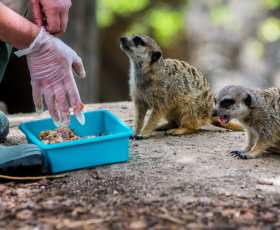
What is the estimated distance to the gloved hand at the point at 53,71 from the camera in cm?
229

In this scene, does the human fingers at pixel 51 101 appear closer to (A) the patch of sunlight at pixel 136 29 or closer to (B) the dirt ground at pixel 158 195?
(B) the dirt ground at pixel 158 195

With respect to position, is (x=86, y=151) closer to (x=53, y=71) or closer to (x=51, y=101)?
(x=51, y=101)

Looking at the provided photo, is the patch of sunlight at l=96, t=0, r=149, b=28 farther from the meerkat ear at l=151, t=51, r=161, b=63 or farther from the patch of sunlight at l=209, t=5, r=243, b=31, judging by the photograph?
the meerkat ear at l=151, t=51, r=161, b=63

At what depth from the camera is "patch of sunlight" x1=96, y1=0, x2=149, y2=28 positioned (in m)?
9.32

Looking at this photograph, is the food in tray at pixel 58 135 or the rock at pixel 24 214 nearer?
the rock at pixel 24 214

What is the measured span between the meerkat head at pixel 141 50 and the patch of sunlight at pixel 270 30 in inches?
262

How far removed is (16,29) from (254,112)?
1.91 m

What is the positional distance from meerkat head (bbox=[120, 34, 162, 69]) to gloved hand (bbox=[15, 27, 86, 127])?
0.88 m

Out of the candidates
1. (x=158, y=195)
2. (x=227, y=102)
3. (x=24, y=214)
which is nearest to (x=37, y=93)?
(x=24, y=214)

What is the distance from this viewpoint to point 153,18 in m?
9.84

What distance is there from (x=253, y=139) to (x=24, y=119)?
8.29 feet

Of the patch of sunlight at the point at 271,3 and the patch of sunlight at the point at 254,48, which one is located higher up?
the patch of sunlight at the point at 271,3

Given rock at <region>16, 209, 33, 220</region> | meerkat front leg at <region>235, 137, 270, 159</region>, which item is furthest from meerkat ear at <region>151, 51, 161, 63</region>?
rock at <region>16, 209, 33, 220</region>

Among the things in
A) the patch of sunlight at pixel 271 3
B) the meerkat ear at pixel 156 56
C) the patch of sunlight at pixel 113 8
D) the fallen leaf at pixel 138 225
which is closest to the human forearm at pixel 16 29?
the meerkat ear at pixel 156 56
